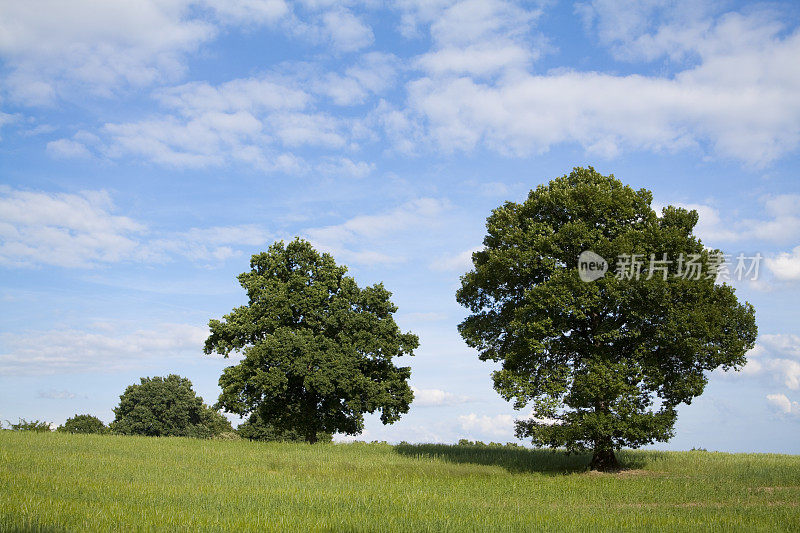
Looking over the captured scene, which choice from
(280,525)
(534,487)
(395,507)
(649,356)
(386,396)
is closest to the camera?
(280,525)

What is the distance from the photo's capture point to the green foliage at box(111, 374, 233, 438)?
6975cm

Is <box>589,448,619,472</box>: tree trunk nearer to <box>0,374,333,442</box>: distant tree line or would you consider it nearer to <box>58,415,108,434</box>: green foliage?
<box>0,374,333,442</box>: distant tree line

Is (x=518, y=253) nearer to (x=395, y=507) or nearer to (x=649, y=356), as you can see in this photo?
(x=649, y=356)

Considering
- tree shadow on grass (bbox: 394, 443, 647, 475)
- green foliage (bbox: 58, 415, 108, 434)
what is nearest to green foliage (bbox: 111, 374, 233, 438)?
green foliage (bbox: 58, 415, 108, 434)

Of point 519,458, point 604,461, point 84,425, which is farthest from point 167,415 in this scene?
point 604,461

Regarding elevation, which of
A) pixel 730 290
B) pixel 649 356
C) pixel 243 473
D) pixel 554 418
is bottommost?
pixel 243 473

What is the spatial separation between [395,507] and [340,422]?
24109 millimetres

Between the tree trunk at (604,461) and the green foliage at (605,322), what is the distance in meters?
0.08

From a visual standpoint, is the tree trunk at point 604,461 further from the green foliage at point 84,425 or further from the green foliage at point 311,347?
the green foliage at point 84,425

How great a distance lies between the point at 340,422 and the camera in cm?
4312

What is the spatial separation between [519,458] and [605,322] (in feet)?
36.3

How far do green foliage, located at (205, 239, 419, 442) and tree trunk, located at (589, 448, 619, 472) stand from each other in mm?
14808

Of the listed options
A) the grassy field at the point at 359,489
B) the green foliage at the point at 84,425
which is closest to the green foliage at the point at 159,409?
the green foliage at the point at 84,425

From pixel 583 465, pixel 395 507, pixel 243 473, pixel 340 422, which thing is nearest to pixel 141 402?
pixel 340 422
